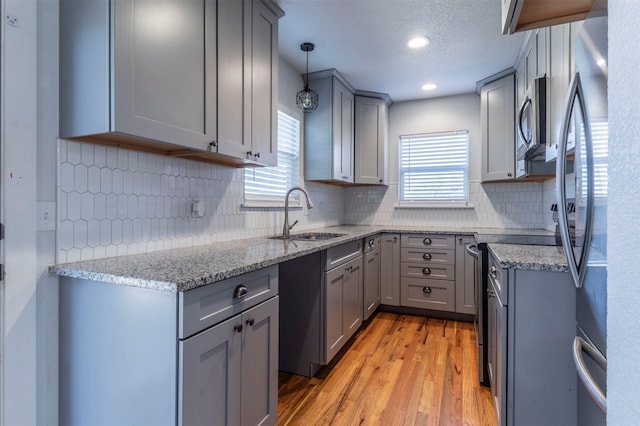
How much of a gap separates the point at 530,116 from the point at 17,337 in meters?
2.72

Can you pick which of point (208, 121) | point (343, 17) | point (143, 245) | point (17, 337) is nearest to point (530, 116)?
point (343, 17)

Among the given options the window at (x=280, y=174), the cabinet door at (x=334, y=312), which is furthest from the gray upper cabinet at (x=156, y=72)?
the cabinet door at (x=334, y=312)

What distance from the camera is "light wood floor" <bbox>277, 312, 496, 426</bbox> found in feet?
6.09

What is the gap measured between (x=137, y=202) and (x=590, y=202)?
5.97 feet

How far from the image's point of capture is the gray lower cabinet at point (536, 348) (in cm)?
138

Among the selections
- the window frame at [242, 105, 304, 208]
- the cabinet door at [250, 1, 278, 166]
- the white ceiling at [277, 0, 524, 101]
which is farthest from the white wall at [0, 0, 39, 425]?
the white ceiling at [277, 0, 524, 101]

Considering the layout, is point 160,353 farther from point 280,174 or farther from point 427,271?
point 427,271

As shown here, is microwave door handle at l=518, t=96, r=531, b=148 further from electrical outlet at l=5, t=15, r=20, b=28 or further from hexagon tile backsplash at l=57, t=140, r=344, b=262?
electrical outlet at l=5, t=15, r=20, b=28

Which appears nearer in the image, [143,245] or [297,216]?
[143,245]

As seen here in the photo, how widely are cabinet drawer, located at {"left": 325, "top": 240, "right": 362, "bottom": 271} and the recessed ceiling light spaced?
1.65m

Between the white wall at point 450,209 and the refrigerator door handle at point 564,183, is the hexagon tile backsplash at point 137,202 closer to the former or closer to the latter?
the refrigerator door handle at point 564,183

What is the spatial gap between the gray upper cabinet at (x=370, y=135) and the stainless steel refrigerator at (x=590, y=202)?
273cm

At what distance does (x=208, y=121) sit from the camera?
169 cm

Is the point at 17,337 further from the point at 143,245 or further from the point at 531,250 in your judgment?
the point at 531,250
